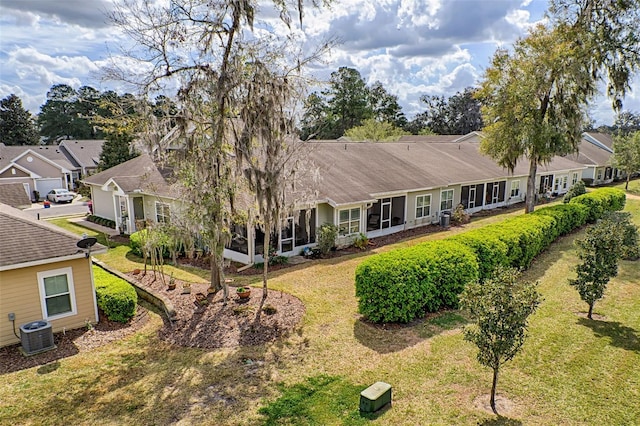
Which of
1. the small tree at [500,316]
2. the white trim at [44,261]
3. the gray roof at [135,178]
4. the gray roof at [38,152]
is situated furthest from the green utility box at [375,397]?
the gray roof at [38,152]

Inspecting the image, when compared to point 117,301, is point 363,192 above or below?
above

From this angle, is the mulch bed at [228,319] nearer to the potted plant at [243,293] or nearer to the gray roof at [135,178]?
the potted plant at [243,293]

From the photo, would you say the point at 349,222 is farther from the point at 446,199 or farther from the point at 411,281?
the point at 446,199

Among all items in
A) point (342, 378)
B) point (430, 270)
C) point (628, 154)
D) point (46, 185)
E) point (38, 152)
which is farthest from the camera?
point (38, 152)

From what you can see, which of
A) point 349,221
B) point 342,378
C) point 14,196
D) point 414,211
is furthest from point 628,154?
point 14,196

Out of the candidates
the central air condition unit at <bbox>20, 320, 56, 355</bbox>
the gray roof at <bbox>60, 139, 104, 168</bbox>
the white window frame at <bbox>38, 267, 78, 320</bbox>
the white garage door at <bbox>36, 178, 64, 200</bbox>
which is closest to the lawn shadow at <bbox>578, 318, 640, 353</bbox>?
the central air condition unit at <bbox>20, 320, 56, 355</bbox>

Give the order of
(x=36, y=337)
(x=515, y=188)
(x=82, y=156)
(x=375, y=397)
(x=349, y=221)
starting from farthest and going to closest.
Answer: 1. (x=82, y=156)
2. (x=515, y=188)
3. (x=349, y=221)
4. (x=36, y=337)
5. (x=375, y=397)

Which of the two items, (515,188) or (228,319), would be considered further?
(515,188)
